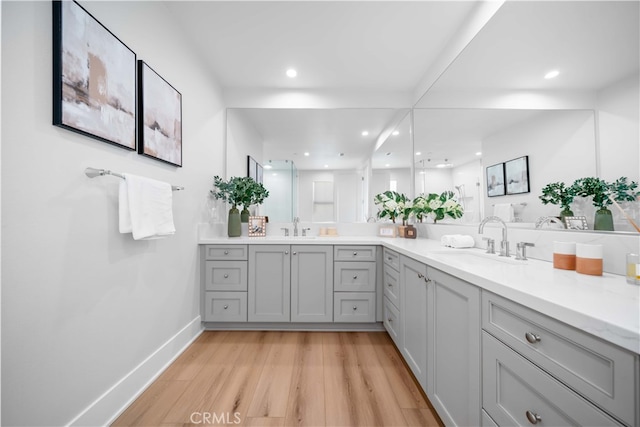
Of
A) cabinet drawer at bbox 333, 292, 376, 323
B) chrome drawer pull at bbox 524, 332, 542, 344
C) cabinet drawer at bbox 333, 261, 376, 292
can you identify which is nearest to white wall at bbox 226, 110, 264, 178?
cabinet drawer at bbox 333, 261, 376, 292

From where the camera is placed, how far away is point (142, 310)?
1.51 m

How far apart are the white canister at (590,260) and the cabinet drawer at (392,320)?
1111mm

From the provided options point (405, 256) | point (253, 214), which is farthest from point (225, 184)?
point (405, 256)

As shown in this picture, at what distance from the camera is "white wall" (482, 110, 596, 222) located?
3.49 feet

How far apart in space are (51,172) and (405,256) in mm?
1901

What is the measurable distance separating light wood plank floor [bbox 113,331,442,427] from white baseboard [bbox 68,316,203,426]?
5 centimetres

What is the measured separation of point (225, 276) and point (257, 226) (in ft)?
1.99

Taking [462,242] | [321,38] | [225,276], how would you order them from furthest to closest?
[225,276] → [321,38] → [462,242]

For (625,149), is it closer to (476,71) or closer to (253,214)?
(476,71)

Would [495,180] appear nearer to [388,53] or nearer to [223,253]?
[388,53]

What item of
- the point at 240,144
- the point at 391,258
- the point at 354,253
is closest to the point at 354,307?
the point at 354,253

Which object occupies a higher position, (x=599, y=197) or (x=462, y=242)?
(x=599, y=197)

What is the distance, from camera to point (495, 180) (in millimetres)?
1626

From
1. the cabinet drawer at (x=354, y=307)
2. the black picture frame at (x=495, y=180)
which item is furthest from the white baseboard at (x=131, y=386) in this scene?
the black picture frame at (x=495, y=180)
